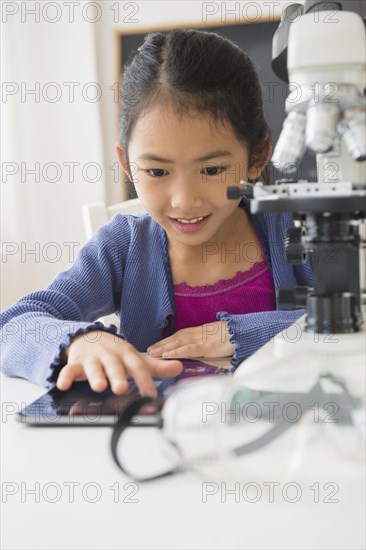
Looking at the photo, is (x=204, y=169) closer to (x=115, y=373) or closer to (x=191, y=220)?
(x=191, y=220)

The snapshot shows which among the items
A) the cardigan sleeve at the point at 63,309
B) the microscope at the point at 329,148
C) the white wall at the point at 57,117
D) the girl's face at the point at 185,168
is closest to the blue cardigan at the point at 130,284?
the cardigan sleeve at the point at 63,309

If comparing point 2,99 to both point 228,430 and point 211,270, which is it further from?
point 228,430

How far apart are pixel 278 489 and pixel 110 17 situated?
3068 millimetres

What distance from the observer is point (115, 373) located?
682mm

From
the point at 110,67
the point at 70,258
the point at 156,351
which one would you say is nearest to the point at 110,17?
the point at 110,67

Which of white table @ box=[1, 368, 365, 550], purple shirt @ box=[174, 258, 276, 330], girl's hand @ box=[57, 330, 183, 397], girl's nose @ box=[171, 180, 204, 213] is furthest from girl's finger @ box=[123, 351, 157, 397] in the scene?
purple shirt @ box=[174, 258, 276, 330]

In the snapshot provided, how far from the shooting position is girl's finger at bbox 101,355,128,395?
66cm

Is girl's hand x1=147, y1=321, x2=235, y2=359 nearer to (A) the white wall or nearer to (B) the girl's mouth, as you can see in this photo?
(B) the girl's mouth

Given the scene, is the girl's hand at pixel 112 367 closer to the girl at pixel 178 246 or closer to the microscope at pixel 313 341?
the girl at pixel 178 246

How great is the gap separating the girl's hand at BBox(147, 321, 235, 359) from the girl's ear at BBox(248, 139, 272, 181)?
0.91 ft

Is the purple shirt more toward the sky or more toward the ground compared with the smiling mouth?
more toward the ground

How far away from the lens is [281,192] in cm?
56

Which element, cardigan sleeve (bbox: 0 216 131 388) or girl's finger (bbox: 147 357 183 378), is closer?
girl's finger (bbox: 147 357 183 378)

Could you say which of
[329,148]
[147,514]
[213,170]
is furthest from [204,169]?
[147,514]
